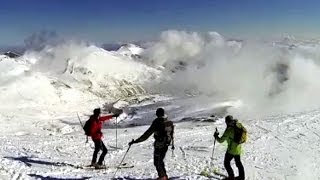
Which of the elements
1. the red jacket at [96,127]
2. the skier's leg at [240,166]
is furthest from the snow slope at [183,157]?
the skier's leg at [240,166]

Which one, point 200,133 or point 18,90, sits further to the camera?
point 18,90

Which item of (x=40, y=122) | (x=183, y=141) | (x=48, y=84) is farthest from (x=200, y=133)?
(x=48, y=84)

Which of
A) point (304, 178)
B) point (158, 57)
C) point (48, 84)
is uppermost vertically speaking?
point (158, 57)

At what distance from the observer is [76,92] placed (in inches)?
3290

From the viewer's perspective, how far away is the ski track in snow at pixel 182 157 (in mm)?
15875

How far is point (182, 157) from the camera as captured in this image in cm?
2048

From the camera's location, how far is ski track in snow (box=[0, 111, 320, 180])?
52.1ft

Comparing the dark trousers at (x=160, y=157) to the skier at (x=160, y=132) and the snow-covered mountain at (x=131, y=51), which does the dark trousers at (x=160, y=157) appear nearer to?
the skier at (x=160, y=132)

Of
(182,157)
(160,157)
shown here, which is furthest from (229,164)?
(182,157)

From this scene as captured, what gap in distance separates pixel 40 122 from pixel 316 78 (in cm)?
3732

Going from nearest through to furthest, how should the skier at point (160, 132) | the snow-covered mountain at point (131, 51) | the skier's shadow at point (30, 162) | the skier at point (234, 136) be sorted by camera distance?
1. the skier at point (160, 132)
2. the skier at point (234, 136)
3. the skier's shadow at point (30, 162)
4. the snow-covered mountain at point (131, 51)

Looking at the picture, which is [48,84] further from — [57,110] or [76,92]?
[57,110]

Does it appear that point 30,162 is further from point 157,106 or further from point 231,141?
point 157,106

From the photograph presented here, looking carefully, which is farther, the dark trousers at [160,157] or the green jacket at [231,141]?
the green jacket at [231,141]
